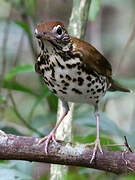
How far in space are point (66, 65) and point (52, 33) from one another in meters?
0.26

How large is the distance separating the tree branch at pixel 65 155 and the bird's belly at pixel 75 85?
55 cm

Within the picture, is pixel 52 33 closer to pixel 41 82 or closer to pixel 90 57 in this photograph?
pixel 90 57

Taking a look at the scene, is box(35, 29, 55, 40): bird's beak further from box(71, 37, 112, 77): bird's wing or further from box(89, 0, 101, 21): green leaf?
box(89, 0, 101, 21): green leaf

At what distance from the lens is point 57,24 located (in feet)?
11.2

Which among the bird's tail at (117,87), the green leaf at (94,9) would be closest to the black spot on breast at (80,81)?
the green leaf at (94,9)

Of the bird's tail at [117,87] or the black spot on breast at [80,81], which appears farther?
the bird's tail at [117,87]

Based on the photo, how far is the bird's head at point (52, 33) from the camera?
10.7 ft

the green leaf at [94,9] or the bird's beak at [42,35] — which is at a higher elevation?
the green leaf at [94,9]

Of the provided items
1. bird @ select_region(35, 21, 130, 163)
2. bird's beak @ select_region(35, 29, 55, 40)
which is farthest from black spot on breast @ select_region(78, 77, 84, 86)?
bird's beak @ select_region(35, 29, 55, 40)

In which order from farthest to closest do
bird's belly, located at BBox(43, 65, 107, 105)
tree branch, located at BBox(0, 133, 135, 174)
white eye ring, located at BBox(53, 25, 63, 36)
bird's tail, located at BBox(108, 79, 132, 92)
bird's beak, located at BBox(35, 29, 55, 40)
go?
bird's tail, located at BBox(108, 79, 132, 92)
bird's belly, located at BBox(43, 65, 107, 105)
white eye ring, located at BBox(53, 25, 63, 36)
bird's beak, located at BBox(35, 29, 55, 40)
tree branch, located at BBox(0, 133, 135, 174)

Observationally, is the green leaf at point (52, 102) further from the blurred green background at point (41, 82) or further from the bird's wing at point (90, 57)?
the bird's wing at point (90, 57)

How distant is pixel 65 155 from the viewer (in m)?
3.08

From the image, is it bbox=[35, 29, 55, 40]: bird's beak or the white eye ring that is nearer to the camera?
bbox=[35, 29, 55, 40]: bird's beak

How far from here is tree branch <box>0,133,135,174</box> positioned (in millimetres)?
3047
